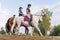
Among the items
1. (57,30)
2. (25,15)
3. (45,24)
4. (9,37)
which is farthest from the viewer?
(57,30)

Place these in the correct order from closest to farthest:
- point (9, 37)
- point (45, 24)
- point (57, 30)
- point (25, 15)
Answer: point (9, 37), point (25, 15), point (45, 24), point (57, 30)

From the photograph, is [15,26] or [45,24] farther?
[45,24]

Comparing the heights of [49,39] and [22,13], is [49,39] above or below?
below

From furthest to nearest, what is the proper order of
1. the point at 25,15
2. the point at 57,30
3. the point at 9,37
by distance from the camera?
the point at 57,30 < the point at 25,15 < the point at 9,37

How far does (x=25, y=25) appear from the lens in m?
19.3

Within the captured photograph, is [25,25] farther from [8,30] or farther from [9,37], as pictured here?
[9,37]

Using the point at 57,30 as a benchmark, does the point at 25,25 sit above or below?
above

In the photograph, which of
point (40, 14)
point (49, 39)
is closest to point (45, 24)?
point (40, 14)

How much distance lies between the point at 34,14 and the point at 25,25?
106cm

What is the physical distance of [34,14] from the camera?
19.3 m

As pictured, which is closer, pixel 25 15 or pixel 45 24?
pixel 25 15

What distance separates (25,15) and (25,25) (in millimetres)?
891

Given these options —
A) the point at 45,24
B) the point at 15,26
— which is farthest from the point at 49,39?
the point at 45,24

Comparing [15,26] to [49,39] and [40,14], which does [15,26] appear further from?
[49,39]
